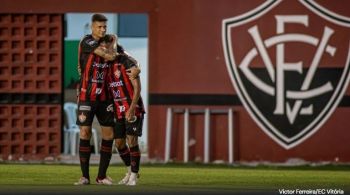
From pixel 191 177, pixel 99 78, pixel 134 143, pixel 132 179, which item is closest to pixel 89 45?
pixel 99 78

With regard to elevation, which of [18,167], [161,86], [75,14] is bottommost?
[18,167]

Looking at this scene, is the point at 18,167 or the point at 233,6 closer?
the point at 18,167

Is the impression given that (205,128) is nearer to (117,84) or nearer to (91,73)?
(117,84)

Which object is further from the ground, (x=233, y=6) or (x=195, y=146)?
(x=233, y=6)

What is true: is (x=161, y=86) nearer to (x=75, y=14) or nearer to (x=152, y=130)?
(x=152, y=130)

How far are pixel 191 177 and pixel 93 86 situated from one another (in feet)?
10.0

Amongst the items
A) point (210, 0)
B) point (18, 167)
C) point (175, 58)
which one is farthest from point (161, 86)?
point (18, 167)

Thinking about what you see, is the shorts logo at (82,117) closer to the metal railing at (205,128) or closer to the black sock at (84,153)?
the black sock at (84,153)

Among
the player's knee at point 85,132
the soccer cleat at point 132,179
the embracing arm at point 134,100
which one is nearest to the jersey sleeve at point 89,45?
the embracing arm at point 134,100

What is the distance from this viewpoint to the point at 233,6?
20609 mm

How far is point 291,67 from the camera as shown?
20578 mm

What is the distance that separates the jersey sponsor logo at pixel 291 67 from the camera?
20.5 meters

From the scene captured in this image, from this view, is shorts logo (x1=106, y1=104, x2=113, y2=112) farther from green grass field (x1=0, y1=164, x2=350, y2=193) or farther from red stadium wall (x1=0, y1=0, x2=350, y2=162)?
red stadium wall (x1=0, y1=0, x2=350, y2=162)

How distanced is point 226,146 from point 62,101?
3502 millimetres
